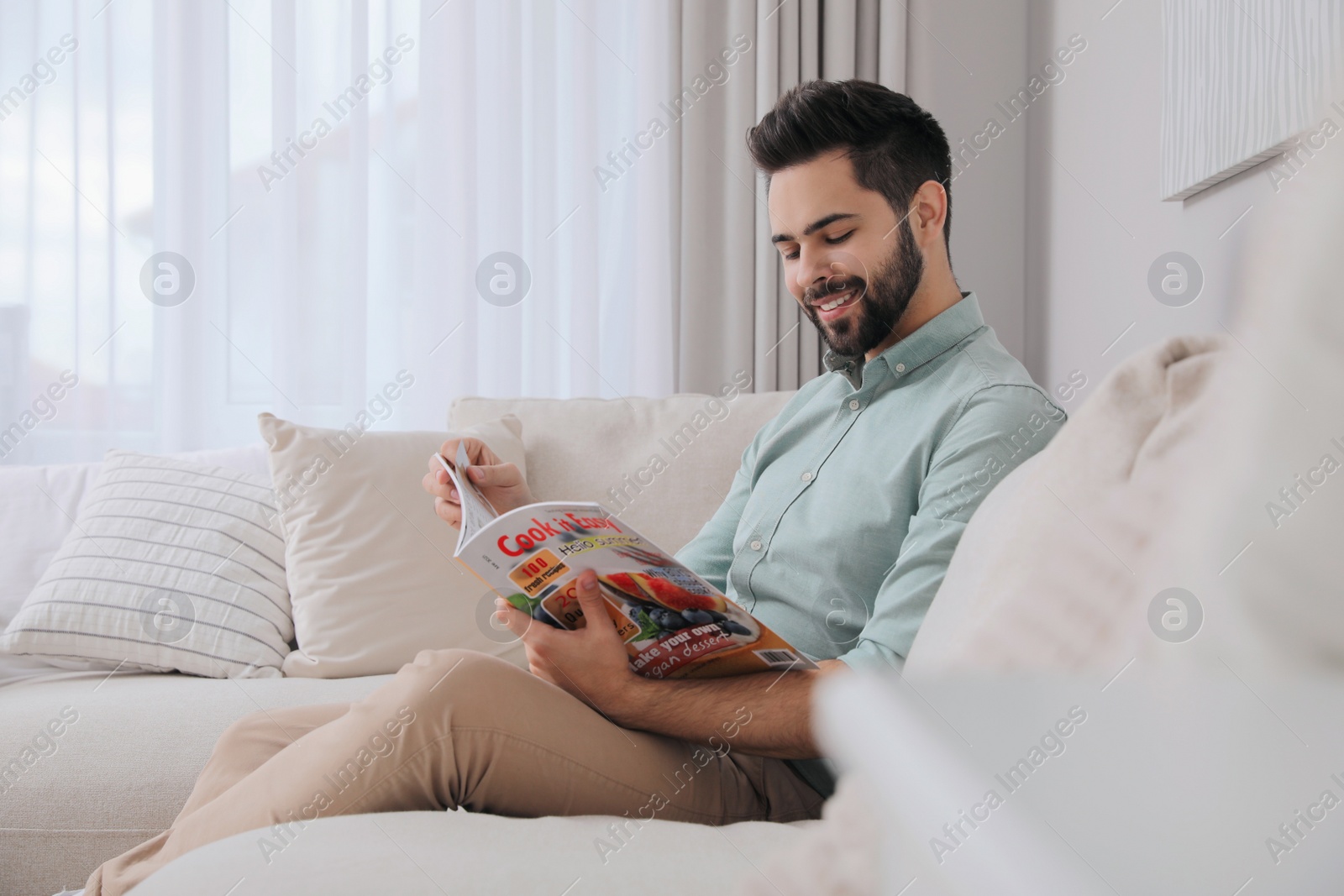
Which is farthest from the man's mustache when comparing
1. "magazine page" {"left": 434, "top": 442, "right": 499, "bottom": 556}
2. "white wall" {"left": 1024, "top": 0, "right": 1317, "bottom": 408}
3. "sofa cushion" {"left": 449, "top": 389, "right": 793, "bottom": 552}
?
"sofa cushion" {"left": 449, "top": 389, "right": 793, "bottom": 552}

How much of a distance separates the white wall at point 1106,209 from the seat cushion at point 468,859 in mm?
786

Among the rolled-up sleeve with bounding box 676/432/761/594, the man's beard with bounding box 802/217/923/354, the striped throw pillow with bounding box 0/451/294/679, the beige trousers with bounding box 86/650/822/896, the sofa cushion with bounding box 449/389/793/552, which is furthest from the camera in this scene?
the sofa cushion with bounding box 449/389/793/552

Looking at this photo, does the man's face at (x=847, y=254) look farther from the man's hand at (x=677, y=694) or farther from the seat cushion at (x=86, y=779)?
the seat cushion at (x=86, y=779)

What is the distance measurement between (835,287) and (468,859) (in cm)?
88

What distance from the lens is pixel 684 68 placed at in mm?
2629

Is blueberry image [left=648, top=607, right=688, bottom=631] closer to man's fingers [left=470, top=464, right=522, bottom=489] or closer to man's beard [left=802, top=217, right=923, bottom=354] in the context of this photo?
man's fingers [left=470, top=464, right=522, bottom=489]

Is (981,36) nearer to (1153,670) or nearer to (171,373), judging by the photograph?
(171,373)

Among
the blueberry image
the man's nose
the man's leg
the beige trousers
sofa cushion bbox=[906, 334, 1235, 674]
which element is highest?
the man's nose

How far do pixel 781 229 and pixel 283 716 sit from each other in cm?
92

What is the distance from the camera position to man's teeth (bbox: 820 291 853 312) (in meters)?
1.30

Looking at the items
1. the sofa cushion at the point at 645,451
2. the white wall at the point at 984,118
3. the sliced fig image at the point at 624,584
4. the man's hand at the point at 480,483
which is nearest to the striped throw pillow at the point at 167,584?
the sofa cushion at the point at 645,451

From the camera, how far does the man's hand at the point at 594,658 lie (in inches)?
38.7

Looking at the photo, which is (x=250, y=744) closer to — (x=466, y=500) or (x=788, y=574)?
(x=466, y=500)

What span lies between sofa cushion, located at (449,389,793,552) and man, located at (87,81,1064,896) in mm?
465
